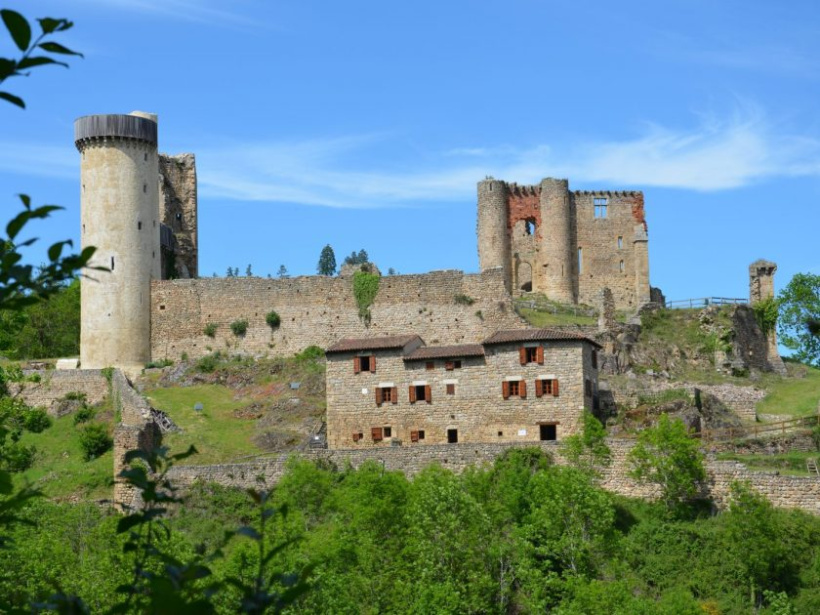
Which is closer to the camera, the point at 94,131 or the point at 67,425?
the point at 67,425

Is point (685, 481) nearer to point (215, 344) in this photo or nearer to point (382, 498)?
point (382, 498)

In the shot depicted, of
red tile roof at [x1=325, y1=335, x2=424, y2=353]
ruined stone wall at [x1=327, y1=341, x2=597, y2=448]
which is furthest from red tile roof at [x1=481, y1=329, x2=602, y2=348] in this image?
red tile roof at [x1=325, y1=335, x2=424, y2=353]

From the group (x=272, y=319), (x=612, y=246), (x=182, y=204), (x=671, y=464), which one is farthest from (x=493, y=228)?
(x=671, y=464)

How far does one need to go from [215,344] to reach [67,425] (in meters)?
8.80

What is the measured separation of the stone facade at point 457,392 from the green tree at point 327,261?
9112 cm

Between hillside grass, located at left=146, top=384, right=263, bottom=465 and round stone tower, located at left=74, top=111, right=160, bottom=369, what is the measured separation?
4.21 meters

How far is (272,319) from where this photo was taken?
206 ft

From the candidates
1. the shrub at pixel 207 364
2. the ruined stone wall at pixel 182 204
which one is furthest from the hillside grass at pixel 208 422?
the ruined stone wall at pixel 182 204

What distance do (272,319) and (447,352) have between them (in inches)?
524

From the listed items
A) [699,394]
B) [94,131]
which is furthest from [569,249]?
[94,131]

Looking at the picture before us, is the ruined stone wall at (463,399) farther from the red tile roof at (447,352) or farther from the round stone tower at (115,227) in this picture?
the round stone tower at (115,227)

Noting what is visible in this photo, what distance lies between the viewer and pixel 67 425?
57.0 metres

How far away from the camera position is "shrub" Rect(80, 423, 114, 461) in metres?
53.8

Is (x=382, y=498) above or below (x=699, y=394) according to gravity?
below
